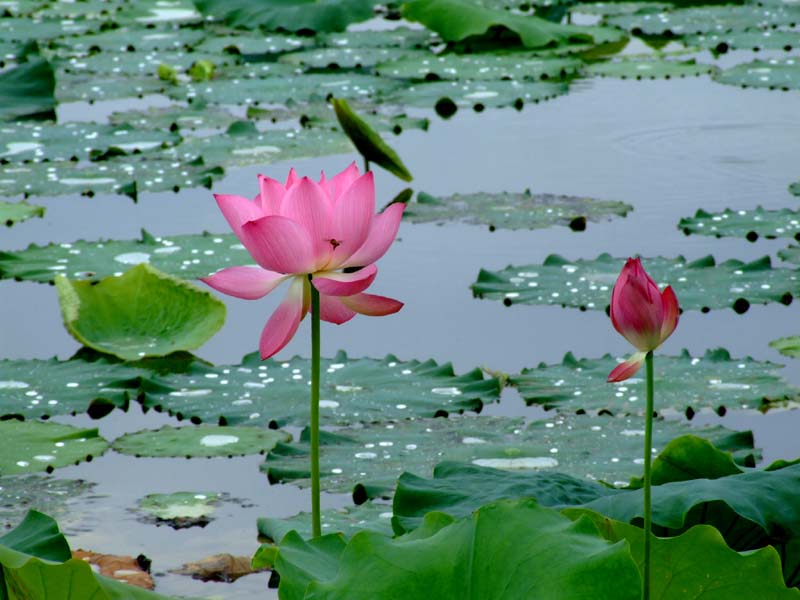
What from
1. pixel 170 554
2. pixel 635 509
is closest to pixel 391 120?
pixel 170 554

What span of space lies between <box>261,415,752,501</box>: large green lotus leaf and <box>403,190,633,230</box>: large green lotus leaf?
1.26 meters

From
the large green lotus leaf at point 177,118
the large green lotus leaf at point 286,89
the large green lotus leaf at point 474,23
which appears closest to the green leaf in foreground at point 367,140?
the large green lotus leaf at point 177,118

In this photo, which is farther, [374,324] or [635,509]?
[374,324]

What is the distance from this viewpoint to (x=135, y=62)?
5836mm

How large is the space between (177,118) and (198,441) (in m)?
2.65

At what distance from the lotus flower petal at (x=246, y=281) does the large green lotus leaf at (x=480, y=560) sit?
0.30 m

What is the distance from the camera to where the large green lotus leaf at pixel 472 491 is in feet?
5.30

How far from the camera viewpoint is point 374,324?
3.13m

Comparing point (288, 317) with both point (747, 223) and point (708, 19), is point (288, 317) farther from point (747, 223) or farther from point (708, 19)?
point (708, 19)

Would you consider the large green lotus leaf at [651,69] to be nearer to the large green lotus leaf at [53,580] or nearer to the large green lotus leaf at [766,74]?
the large green lotus leaf at [766,74]

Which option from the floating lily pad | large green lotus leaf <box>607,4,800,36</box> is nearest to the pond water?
the floating lily pad

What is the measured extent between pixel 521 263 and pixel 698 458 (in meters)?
1.65

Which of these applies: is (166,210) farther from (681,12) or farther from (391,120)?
(681,12)

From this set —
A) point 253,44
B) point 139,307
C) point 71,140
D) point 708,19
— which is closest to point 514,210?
point 139,307
